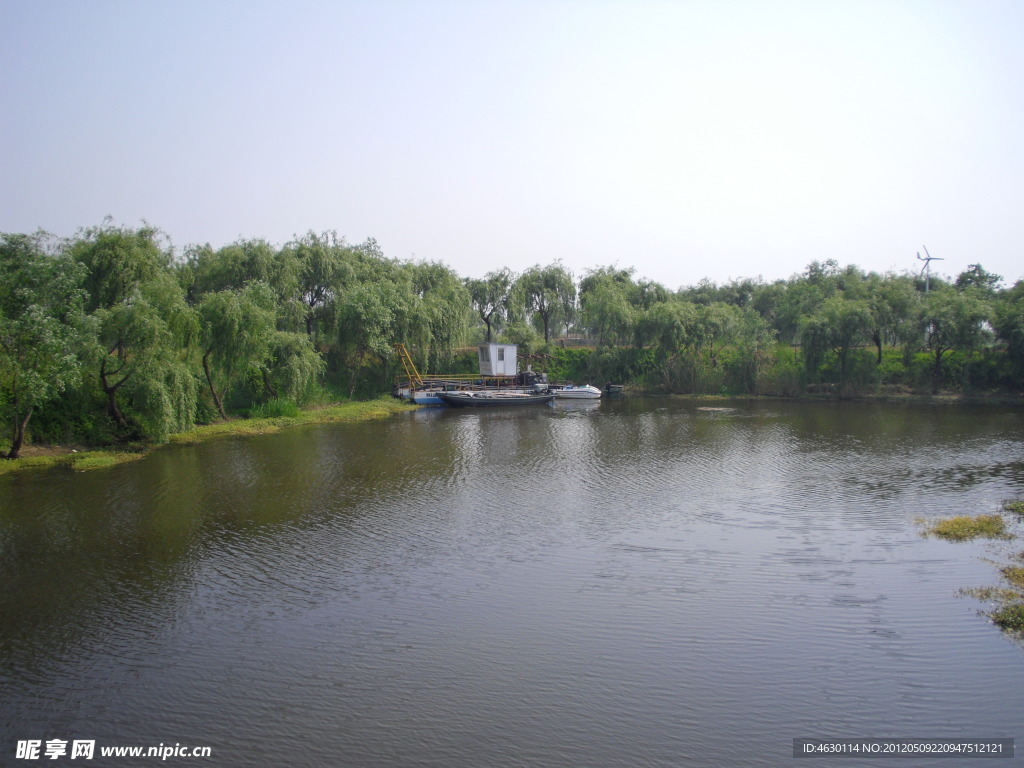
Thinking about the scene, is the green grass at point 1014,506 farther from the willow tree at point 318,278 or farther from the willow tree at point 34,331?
the willow tree at point 318,278

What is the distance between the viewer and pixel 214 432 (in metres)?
26.8

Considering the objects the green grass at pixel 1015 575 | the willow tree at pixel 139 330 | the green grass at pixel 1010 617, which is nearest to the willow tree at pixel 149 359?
the willow tree at pixel 139 330

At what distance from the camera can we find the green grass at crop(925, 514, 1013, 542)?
45.0 ft

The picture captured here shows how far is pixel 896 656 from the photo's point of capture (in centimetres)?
906

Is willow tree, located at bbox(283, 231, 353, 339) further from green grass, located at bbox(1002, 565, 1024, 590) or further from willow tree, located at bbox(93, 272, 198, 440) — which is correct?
green grass, located at bbox(1002, 565, 1024, 590)

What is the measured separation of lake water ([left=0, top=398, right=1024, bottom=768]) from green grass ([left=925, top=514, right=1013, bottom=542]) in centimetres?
58

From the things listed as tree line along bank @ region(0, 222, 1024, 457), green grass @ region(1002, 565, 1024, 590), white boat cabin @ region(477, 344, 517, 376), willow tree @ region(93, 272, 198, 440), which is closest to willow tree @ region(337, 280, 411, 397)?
tree line along bank @ region(0, 222, 1024, 457)

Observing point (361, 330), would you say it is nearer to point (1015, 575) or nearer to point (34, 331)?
point (34, 331)

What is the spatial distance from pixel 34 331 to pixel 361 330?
63.4ft

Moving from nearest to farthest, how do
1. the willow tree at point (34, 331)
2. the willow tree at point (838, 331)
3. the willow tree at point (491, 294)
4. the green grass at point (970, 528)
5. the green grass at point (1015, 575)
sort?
the green grass at point (1015, 575)
the green grass at point (970, 528)
the willow tree at point (34, 331)
the willow tree at point (838, 331)
the willow tree at point (491, 294)

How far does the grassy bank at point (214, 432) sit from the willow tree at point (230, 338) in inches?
80.9

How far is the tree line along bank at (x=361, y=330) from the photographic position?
69.8 feet

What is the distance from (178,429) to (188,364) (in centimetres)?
288

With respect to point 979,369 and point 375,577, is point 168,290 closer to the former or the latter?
point 375,577
